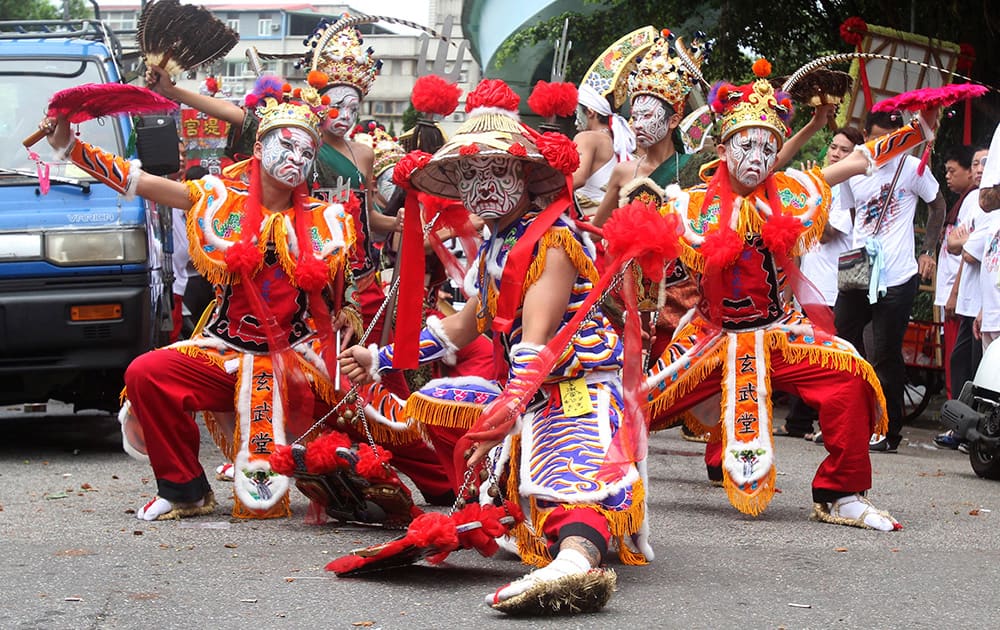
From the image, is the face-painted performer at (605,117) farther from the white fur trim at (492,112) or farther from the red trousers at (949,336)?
the white fur trim at (492,112)

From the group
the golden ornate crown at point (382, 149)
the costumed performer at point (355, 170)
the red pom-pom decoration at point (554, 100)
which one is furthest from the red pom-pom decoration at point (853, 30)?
the red pom-pom decoration at point (554, 100)

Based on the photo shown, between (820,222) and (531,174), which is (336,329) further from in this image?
(820,222)

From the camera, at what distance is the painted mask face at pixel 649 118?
27.1 ft

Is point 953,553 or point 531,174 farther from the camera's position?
point 953,553

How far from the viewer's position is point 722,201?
695cm

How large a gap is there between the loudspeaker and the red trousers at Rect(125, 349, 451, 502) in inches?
56.4

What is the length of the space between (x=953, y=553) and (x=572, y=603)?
82.9 inches

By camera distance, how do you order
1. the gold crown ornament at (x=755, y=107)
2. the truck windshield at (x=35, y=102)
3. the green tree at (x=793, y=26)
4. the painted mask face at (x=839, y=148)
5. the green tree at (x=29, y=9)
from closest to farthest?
the gold crown ornament at (x=755, y=107) → the truck windshield at (x=35, y=102) → the painted mask face at (x=839, y=148) → the green tree at (x=793, y=26) → the green tree at (x=29, y=9)

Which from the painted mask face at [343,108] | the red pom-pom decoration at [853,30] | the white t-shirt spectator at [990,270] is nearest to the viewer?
the painted mask face at [343,108]

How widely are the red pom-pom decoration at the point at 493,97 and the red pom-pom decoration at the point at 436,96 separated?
695 millimetres

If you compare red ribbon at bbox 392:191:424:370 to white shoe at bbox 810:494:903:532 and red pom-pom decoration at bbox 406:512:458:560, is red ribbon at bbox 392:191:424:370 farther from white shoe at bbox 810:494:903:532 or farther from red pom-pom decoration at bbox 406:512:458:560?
white shoe at bbox 810:494:903:532

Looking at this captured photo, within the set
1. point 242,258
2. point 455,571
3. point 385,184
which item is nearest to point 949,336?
point 385,184

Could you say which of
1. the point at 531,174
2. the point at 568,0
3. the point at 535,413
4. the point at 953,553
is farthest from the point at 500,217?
the point at 568,0

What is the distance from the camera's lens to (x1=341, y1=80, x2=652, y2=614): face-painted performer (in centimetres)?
524
